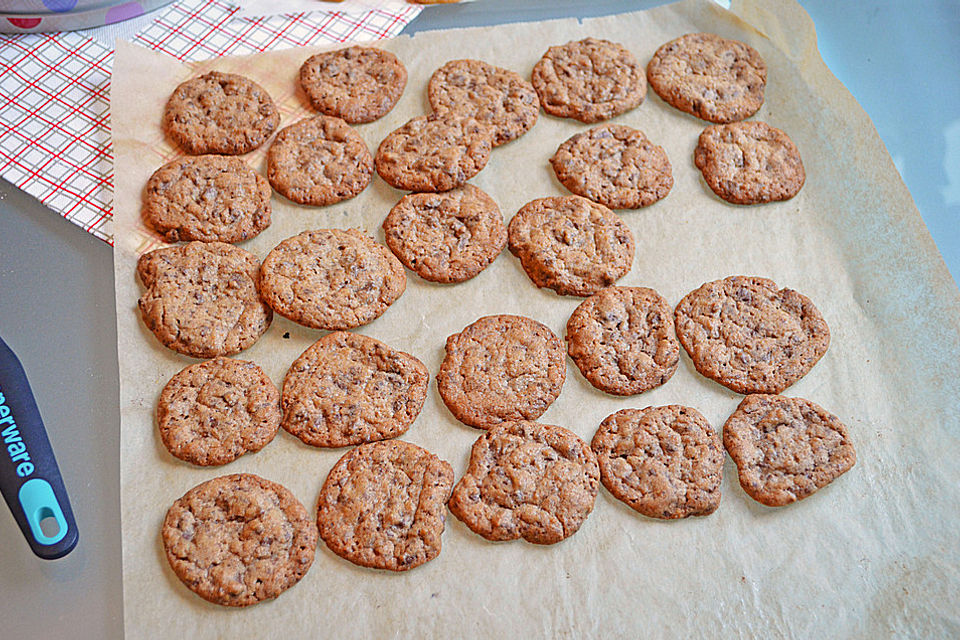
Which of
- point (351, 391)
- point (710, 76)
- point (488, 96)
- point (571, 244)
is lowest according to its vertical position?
point (351, 391)

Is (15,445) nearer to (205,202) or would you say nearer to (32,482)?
(32,482)

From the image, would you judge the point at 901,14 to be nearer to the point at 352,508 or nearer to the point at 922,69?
the point at 922,69

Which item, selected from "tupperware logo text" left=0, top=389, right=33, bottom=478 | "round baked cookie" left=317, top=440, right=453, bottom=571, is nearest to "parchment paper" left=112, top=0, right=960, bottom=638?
"round baked cookie" left=317, top=440, right=453, bottom=571

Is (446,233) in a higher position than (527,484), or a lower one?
higher

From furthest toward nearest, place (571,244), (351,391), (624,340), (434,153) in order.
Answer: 1. (434,153)
2. (571,244)
3. (624,340)
4. (351,391)

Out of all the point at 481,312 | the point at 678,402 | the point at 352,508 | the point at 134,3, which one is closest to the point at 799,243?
the point at 678,402

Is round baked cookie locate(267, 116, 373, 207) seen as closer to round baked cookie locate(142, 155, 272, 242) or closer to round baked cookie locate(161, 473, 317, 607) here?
round baked cookie locate(142, 155, 272, 242)

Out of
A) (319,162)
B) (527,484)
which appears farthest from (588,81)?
Result: (527,484)
